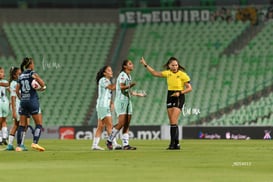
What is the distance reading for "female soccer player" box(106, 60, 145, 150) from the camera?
985 inches

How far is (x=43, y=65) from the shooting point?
5350 centimetres

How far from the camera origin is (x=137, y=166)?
1748 cm

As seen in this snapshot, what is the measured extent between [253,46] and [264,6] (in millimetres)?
3241

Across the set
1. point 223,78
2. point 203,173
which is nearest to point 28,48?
point 223,78

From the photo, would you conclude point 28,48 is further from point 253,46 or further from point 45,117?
point 253,46

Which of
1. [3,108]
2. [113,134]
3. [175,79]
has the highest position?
[175,79]

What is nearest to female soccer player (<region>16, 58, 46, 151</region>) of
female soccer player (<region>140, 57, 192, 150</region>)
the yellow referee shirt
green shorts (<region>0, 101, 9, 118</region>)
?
female soccer player (<region>140, 57, 192, 150</region>)

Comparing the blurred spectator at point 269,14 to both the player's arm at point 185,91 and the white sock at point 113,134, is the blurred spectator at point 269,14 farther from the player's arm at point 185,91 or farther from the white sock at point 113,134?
the white sock at point 113,134

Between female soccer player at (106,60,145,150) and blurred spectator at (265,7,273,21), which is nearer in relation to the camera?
female soccer player at (106,60,145,150)

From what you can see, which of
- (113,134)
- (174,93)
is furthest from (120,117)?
(174,93)

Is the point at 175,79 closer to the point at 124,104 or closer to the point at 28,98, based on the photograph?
the point at 124,104

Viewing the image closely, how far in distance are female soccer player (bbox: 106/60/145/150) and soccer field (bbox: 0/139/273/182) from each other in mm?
2420

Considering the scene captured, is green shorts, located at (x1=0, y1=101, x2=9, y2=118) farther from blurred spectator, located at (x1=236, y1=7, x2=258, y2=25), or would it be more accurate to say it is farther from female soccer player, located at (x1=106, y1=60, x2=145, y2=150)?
blurred spectator, located at (x1=236, y1=7, x2=258, y2=25)

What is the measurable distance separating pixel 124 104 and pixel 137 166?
25.8ft
